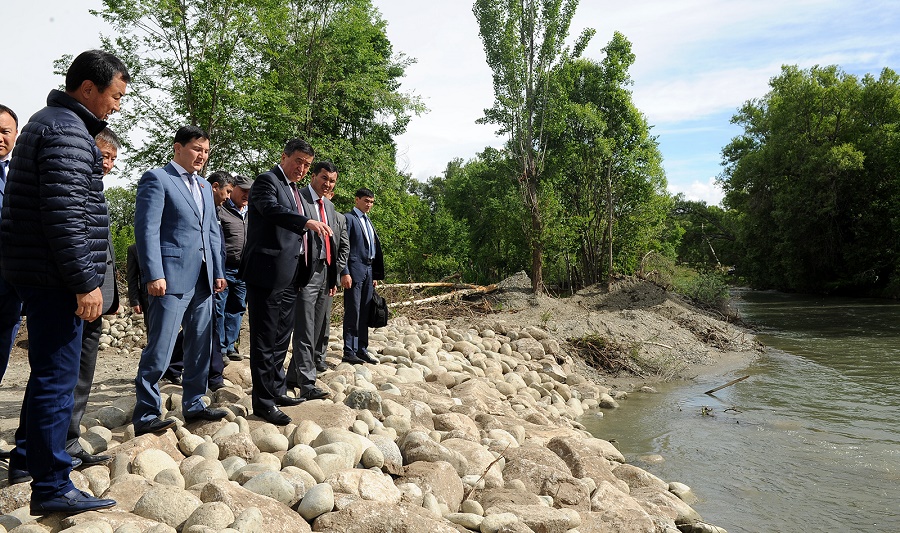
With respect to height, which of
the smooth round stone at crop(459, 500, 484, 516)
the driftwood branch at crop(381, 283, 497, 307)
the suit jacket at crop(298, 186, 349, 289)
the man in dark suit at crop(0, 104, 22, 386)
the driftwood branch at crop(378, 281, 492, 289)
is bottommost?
the smooth round stone at crop(459, 500, 484, 516)

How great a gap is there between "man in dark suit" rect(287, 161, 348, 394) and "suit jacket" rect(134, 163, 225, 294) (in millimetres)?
788

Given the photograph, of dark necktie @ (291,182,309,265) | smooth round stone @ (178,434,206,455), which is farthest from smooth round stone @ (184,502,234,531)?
dark necktie @ (291,182,309,265)

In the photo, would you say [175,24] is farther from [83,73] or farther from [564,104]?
[83,73]

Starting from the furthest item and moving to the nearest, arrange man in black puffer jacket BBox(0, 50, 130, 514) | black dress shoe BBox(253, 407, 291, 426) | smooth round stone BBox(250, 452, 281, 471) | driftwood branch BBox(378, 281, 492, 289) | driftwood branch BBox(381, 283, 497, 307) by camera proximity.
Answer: driftwood branch BBox(378, 281, 492, 289)
driftwood branch BBox(381, 283, 497, 307)
black dress shoe BBox(253, 407, 291, 426)
smooth round stone BBox(250, 452, 281, 471)
man in black puffer jacket BBox(0, 50, 130, 514)

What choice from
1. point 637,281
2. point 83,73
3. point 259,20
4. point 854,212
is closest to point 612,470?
point 83,73

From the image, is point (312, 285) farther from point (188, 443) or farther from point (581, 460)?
point (581, 460)

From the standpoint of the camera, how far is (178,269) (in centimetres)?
383

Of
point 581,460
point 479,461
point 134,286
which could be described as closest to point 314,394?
point 479,461

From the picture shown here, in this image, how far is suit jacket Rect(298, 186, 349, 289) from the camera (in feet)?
14.9

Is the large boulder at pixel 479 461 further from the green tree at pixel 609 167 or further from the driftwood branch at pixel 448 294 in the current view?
the green tree at pixel 609 167

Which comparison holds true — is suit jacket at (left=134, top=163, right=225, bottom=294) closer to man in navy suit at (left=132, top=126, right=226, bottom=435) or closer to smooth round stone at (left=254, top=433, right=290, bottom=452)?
man in navy suit at (left=132, top=126, right=226, bottom=435)

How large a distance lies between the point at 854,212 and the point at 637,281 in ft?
60.6

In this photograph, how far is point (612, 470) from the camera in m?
5.24

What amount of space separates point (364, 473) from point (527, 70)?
14871 mm
